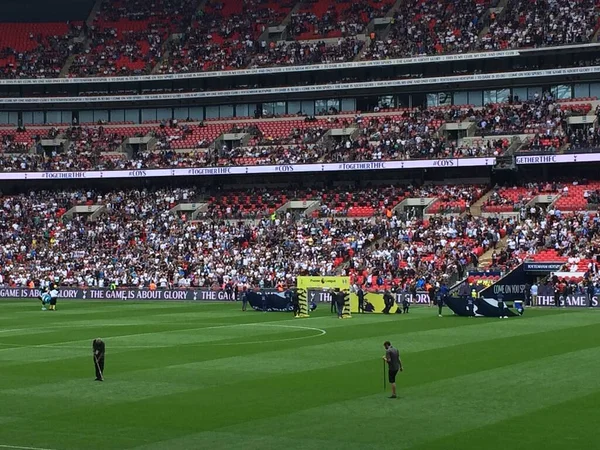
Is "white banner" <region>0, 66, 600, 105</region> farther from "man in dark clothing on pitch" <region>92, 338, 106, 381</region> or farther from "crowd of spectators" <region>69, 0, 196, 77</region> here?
"man in dark clothing on pitch" <region>92, 338, 106, 381</region>

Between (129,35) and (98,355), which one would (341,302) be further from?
(129,35)

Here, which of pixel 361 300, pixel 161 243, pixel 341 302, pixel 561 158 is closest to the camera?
pixel 341 302

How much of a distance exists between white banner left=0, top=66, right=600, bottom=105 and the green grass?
38.4 m

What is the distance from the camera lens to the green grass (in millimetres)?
21938

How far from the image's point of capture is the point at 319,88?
297 ft

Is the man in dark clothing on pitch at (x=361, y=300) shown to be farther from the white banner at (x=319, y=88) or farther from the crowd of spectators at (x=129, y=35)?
the crowd of spectators at (x=129, y=35)

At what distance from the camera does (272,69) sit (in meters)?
90.8

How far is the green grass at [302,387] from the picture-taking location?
2194cm

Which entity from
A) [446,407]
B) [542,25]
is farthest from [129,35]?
[446,407]

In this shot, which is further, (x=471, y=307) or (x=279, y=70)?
(x=279, y=70)

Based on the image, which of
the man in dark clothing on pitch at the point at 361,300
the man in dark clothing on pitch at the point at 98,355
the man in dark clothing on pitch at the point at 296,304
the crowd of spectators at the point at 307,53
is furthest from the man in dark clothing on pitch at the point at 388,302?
the crowd of spectators at the point at 307,53

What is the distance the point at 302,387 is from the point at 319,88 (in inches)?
2513

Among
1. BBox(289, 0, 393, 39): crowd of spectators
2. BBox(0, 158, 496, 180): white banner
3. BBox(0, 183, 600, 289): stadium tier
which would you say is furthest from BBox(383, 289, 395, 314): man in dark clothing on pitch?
BBox(289, 0, 393, 39): crowd of spectators

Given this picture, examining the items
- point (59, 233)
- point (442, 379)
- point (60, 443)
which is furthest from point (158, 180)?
point (60, 443)
